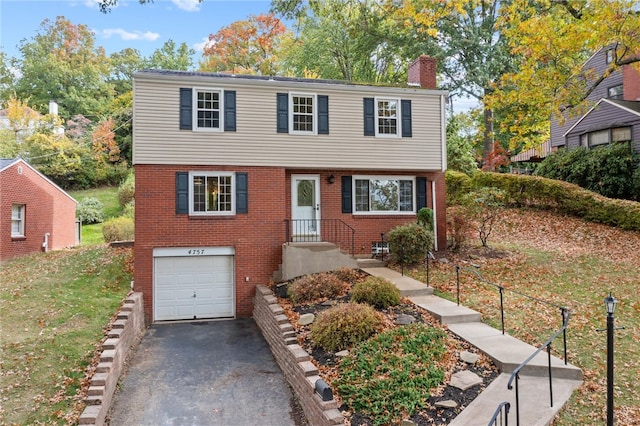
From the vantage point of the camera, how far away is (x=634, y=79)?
23125 mm

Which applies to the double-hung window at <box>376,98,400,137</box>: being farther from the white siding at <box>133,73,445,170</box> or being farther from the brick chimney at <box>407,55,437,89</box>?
the brick chimney at <box>407,55,437,89</box>

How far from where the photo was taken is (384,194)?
1515 centimetres

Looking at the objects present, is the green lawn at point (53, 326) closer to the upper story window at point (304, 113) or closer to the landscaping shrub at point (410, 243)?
the upper story window at point (304, 113)

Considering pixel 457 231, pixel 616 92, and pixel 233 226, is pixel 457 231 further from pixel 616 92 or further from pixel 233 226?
pixel 616 92

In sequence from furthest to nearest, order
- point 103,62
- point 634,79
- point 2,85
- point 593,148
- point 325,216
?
point 103,62 < point 2,85 < point 634,79 < point 593,148 < point 325,216

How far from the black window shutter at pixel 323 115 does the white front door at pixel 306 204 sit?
1.65m

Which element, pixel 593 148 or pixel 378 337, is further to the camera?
pixel 593 148

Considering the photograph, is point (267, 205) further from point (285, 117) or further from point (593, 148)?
point (593, 148)

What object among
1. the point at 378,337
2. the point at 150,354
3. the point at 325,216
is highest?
the point at 325,216

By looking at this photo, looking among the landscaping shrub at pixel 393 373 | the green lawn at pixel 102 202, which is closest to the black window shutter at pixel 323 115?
the landscaping shrub at pixel 393 373

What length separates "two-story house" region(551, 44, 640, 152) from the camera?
2019 centimetres

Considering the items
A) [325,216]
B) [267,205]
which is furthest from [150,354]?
[325,216]

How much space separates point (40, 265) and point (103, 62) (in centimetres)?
3039

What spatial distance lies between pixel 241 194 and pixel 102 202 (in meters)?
20.8
